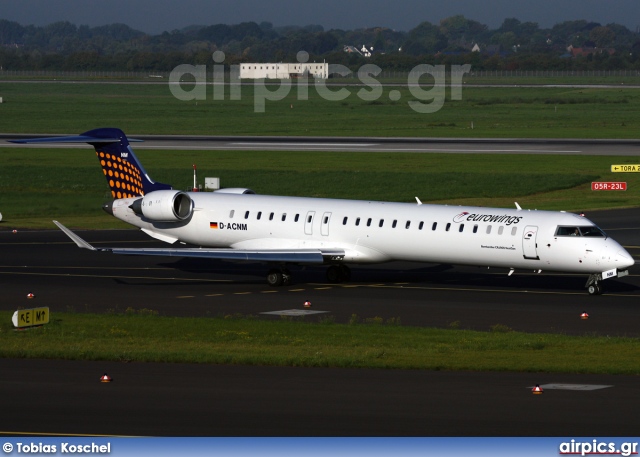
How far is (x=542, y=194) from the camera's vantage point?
7138cm

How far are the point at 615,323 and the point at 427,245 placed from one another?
825 centimetres

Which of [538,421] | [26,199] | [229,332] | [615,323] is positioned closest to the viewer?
[538,421]

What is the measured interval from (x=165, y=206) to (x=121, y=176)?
345 centimetres

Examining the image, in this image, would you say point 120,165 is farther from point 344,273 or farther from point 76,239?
point 344,273

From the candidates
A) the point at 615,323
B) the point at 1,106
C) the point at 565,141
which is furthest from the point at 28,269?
the point at 1,106

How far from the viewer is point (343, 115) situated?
144m

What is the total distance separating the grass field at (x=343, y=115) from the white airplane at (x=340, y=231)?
6838 cm

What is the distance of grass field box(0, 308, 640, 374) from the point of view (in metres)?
26.6

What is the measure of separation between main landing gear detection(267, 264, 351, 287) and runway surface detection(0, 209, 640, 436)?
1.35ft

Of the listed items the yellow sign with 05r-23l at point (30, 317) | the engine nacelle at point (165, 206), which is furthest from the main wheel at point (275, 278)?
the yellow sign with 05r-23l at point (30, 317)

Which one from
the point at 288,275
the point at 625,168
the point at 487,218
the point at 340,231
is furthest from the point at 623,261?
the point at 625,168

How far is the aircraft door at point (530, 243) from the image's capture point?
38156mm

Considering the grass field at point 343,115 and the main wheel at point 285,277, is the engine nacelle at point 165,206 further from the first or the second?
the grass field at point 343,115

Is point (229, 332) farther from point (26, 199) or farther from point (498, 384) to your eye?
point (26, 199)
